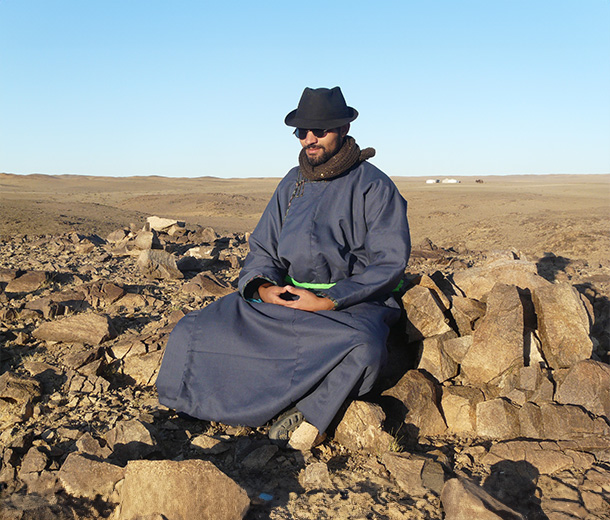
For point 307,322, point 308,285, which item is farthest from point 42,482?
point 308,285

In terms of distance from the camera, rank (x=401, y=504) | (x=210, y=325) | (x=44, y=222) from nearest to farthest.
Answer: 1. (x=401, y=504)
2. (x=210, y=325)
3. (x=44, y=222)

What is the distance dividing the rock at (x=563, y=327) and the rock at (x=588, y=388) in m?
0.16

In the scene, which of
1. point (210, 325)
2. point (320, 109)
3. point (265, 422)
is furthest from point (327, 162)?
point (265, 422)

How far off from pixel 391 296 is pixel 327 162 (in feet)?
3.13

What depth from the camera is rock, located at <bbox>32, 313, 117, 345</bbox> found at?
4.32 metres

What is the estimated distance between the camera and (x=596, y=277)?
6.17 m

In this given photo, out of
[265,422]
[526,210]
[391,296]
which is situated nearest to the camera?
[265,422]

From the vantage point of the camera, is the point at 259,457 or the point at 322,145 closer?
the point at 259,457

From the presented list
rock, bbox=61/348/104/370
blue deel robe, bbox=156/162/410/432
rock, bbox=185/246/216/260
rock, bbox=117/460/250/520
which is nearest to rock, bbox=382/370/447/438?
blue deel robe, bbox=156/162/410/432

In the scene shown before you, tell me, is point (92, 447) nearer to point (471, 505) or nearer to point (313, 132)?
point (471, 505)

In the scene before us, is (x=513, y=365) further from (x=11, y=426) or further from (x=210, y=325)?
(x=11, y=426)

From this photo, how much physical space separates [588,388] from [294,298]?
1.75m

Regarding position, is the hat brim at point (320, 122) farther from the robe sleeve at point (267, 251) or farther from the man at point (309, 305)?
the robe sleeve at point (267, 251)

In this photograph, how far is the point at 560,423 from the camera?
3.03 metres
